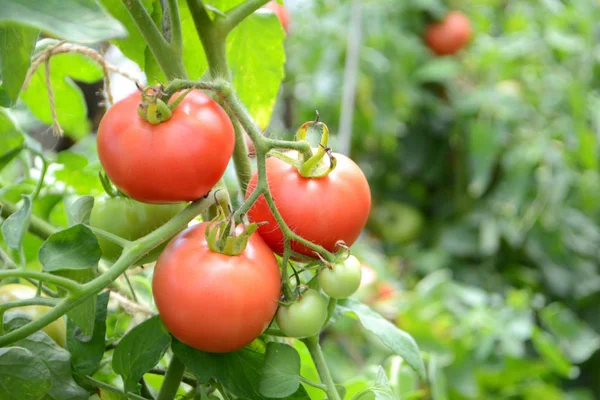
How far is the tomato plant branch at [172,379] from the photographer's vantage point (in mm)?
391

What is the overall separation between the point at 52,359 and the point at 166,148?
5.0 inches

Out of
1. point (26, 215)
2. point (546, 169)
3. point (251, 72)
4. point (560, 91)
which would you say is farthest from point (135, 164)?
point (560, 91)

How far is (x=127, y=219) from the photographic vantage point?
15.8 inches

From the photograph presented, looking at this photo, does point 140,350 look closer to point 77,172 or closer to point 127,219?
point 127,219

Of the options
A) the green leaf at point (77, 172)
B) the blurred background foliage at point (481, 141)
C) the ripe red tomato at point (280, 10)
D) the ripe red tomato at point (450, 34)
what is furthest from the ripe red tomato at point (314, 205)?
the ripe red tomato at point (450, 34)

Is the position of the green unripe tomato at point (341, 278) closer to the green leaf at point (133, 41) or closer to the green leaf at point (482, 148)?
the green leaf at point (133, 41)

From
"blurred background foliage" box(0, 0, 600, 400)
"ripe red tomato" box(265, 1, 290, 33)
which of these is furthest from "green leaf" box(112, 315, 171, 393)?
"blurred background foliage" box(0, 0, 600, 400)

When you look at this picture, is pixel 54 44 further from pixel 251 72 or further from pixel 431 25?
pixel 431 25

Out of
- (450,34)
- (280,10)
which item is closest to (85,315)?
(280,10)

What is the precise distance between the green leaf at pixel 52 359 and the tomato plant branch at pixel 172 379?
47 mm

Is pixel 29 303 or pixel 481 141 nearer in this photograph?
pixel 29 303

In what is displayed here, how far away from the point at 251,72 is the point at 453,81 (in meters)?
1.58

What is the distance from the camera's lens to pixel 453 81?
198cm

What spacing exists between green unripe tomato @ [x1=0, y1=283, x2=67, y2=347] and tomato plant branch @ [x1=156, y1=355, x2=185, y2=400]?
0.07 metres
